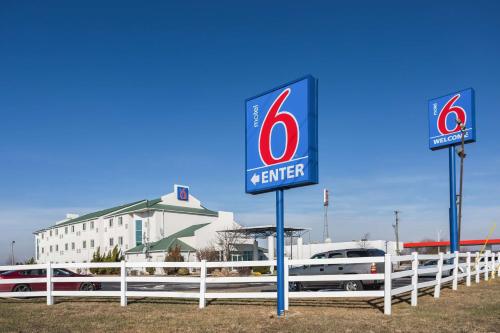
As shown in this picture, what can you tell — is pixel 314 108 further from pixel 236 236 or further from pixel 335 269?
pixel 236 236

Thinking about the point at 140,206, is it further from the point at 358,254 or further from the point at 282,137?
the point at 282,137

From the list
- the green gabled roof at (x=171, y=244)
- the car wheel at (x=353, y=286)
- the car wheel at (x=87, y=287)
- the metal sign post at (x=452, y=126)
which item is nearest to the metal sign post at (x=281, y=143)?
the car wheel at (x=353, y=286)

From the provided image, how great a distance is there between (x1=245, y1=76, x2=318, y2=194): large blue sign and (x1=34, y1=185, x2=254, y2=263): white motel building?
4665cm

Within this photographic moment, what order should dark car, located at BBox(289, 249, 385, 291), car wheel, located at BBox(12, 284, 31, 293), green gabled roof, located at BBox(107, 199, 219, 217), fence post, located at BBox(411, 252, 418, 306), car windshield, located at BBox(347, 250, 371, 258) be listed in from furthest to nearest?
green gabled roof, located at BBox(107, 199, 219, 217) → car windshield, located at BBox(347, 250, 371, 258) → car wheel, located at BBox(12, 284, 31, 293) → dark car, located at BBox(289, 249, 385, 291) → fence post, located at BBox(411, 252, 418, 306)

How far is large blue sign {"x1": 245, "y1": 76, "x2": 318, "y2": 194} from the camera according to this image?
461 inches

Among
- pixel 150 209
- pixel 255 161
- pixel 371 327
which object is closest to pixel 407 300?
pixel 371 327

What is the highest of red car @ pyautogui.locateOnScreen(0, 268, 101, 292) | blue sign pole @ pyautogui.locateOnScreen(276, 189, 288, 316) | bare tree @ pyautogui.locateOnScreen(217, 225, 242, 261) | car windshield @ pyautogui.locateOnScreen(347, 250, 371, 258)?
blue sign pole @ pyautogui.locateOnScreen(276, 189, 288, 316)

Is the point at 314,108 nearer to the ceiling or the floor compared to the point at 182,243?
nearer to the ceiling

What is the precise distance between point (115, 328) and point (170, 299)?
5.20 metres

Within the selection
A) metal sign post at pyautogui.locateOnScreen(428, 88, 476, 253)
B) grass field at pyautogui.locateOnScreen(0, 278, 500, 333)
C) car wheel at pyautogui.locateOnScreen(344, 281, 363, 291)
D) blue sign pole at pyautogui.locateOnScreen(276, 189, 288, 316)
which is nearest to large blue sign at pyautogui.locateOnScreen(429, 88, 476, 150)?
metal sign post at pyautogui.locateOnScreen(428, 88, 476, 253)

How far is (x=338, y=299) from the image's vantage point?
47.0ft

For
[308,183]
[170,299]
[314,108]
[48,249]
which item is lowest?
[48,249]

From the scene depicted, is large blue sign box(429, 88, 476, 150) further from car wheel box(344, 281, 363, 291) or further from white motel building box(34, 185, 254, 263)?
white motel building box(34, 185, 254, 263)

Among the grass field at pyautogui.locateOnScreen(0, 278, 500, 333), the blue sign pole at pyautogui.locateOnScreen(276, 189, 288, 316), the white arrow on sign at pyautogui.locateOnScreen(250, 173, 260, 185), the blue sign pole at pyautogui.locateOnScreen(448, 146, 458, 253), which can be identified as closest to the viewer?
the grass field at pyautogui.locateOnScreen(0, 278, 500, 333)
